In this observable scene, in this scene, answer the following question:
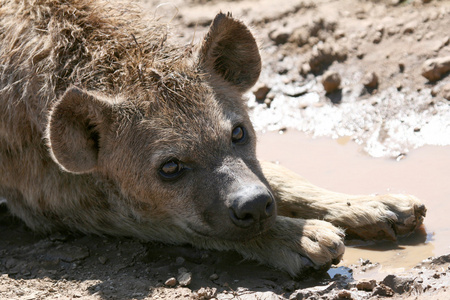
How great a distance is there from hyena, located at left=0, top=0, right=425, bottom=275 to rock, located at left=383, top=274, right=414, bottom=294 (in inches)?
14.9

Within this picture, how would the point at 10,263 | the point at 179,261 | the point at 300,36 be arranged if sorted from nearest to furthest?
the point at 179,261 → the point at 10,263 → the point at 300,36

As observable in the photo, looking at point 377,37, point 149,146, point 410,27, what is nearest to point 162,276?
point 149,146

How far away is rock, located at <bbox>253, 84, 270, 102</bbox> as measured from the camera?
7012 millimetres

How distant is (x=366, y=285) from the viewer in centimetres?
382

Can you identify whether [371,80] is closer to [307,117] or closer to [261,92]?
[307,117]

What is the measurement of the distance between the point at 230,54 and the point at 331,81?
219cm

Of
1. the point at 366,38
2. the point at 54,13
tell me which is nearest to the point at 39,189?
the point at 54,13

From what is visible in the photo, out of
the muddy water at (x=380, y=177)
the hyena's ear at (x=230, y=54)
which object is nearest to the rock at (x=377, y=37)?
the muddy water at (x=380, y=177)

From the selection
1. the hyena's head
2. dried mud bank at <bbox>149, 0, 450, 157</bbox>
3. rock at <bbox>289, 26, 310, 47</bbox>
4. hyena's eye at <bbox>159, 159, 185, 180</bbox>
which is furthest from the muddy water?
rock at <bbox>289, 26, 310, 47</bbox>

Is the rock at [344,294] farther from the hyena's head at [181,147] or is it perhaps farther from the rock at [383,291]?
the hyena's head at [181,147]

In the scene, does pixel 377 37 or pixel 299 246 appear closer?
pixel 299 246

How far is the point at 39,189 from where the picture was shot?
4.81m

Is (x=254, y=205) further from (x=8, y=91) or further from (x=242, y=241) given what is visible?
(x=8, y=91)

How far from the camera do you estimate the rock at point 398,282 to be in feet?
12.3
